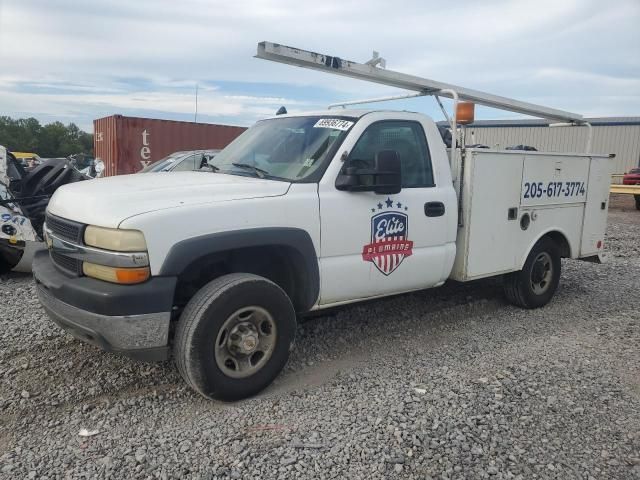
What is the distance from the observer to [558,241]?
574 cm

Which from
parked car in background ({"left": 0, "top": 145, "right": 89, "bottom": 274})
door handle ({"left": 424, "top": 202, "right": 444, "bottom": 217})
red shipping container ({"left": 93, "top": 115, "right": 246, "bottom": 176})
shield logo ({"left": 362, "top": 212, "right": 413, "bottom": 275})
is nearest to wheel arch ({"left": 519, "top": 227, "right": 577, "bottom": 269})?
door handle ({"left": 424, "top": 202, "right": 444, "bottom": 217})

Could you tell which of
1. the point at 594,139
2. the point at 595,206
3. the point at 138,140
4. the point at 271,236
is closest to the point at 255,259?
the point at 271,236

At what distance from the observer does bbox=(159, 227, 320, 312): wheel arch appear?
306 cm

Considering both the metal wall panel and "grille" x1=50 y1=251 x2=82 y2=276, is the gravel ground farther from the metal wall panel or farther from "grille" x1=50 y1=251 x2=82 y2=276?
the metal wall panel

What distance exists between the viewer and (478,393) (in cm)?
353

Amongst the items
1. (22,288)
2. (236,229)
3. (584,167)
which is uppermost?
(584,167)

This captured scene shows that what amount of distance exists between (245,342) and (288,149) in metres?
1.55

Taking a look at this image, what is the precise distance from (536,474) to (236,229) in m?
2.10

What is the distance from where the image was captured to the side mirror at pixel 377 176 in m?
3.67

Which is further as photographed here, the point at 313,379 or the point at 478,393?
the point at 313,379

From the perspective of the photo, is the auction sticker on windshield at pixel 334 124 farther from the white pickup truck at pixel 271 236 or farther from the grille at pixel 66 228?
the grille at pixel 66 228

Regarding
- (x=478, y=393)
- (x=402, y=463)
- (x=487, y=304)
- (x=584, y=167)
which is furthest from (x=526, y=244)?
(x=402, y=463)

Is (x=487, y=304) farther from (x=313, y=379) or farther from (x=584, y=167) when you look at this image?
(x=313, y=379)

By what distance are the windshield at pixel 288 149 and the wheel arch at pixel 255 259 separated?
504 millimetres
